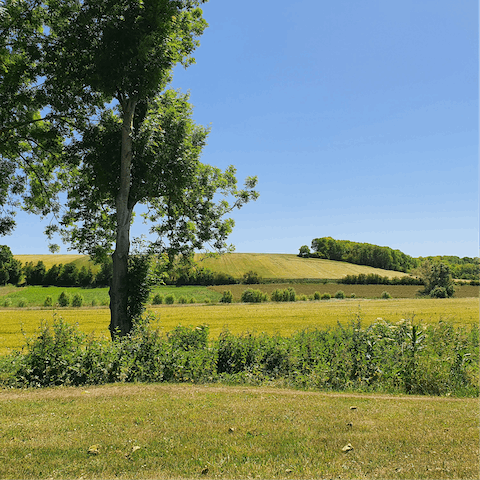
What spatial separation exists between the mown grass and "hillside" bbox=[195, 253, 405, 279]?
279 ft

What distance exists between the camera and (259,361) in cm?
1055

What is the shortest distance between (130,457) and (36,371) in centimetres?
586

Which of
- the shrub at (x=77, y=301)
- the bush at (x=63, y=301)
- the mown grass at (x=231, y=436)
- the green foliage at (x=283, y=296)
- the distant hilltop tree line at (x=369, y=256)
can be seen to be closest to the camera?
the mown grass at (x=231, y=436)

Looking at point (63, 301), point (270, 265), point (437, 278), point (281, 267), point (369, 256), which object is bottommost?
point (63, 301)

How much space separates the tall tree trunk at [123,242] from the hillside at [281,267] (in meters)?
79.0

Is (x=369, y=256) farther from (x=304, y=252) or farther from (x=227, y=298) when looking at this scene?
(x=227, y=298)

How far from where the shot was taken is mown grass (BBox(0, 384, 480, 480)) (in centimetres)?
433

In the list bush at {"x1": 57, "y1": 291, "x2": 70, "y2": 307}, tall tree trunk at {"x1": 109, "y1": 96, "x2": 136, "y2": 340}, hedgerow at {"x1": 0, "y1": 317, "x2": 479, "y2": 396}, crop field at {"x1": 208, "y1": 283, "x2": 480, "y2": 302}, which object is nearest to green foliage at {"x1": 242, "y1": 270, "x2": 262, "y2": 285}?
crop field at {"x1": 208, "y1": 283, "x2": 480, "y2": 302}

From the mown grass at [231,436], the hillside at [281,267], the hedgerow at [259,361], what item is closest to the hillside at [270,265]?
the hillside at [281,267]

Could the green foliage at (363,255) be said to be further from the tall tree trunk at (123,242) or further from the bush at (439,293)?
the tall tree trunk at (123,242)

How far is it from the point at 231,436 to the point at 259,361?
5.30m

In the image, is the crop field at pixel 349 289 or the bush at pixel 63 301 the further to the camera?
the crop field at pixel 349 289

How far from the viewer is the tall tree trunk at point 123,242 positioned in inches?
502

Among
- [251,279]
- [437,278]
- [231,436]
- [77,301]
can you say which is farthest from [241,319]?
[437,278]
